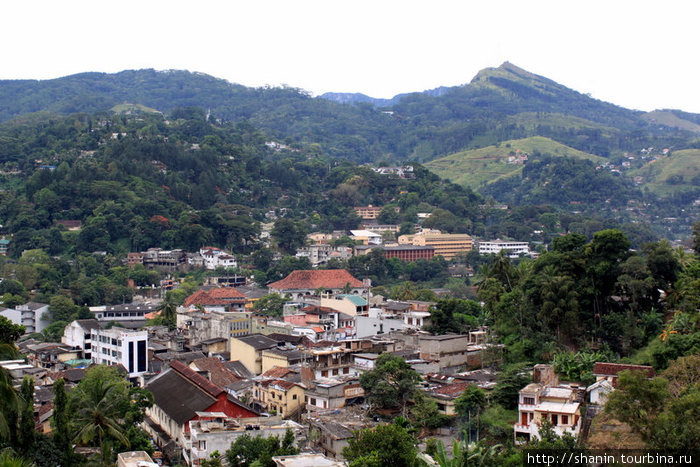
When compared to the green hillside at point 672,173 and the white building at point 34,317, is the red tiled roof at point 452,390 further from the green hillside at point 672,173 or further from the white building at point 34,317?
the green hillside at point 672,173

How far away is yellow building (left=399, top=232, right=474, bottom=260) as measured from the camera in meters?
64.4

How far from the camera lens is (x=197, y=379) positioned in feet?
75.7

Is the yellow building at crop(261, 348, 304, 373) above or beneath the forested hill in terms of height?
beneath

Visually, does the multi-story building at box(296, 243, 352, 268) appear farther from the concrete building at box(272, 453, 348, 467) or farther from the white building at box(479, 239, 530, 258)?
the concrete building at box(272, 453, 348, 467)

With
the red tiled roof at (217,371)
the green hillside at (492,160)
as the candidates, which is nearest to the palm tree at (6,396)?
the red tiled roof at (217,371)

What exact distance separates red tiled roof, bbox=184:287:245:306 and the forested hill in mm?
72470

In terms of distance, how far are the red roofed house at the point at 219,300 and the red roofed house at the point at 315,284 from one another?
311cm

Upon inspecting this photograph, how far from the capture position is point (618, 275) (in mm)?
23250

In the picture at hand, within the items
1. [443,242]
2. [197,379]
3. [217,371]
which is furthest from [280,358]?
[443,242]

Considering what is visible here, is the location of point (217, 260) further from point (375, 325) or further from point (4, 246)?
point (375, 325)

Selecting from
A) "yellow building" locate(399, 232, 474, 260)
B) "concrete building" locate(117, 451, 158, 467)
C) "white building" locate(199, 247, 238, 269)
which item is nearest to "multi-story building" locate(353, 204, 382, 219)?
"yellow building" locate(399, 232, 474, 260)

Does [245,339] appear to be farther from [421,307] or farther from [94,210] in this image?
[94,210]

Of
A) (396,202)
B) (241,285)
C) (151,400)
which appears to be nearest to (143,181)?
(241,285)

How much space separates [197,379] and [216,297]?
19510 mm
